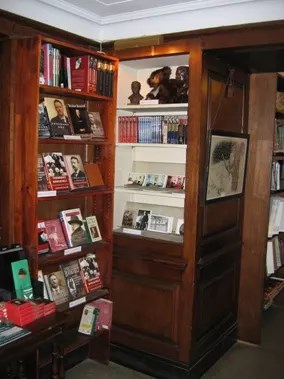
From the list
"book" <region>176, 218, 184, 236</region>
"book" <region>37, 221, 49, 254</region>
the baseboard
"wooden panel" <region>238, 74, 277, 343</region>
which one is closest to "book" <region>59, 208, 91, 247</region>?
"book" <region>37, 221, 49, 254</region>

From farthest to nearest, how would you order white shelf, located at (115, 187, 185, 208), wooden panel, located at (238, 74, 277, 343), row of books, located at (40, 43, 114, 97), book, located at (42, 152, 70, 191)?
wooden panel, located at (238, 74, 277, 343) → white shelf, located at (115, 187, 185, 208) → book, located at (42, 152, 70, 191) → row of books, located at (40, 43, 114, 97)

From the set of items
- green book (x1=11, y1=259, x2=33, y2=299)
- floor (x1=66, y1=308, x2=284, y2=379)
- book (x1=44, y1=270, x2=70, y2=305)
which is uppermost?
green book (x1=11, y1=259, x2=33, y2=299)

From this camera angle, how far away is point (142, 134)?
3143 mm

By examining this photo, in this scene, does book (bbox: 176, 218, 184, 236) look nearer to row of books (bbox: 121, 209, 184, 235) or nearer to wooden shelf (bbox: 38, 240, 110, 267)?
row of books (bbox: 121, 209, 184, 235)

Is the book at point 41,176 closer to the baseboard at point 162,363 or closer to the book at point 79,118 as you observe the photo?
the book at point 79,118

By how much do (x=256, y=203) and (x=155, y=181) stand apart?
2.82 feet

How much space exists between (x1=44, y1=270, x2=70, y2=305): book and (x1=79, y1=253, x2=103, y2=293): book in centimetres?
18

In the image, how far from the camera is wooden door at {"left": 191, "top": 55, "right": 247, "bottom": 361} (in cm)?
284

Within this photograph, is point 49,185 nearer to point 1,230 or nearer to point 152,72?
point 1,230

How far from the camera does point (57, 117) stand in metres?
2.62

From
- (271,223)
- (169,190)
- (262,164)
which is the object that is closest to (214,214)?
(169,190)

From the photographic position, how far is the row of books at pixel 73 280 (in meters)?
2.70

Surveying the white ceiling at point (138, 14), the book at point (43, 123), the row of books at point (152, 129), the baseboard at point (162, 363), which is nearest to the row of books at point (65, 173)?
the book at point (43, 123)

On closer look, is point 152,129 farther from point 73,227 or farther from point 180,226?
point 73,227
